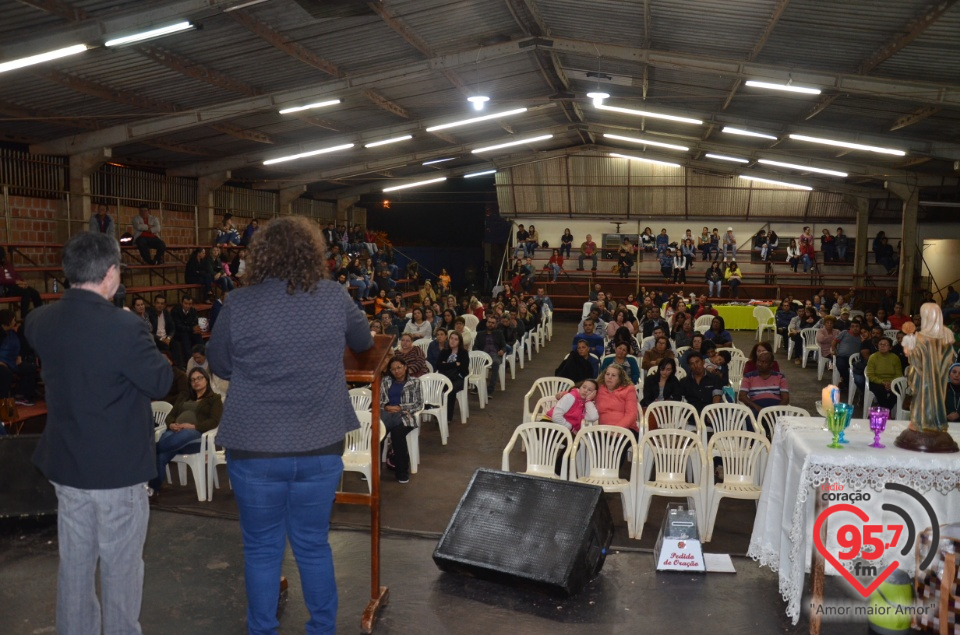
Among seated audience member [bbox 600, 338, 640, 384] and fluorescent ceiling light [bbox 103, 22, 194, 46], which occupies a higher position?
fluorescent ceiling light [bbox 103, 22, 194, 46]

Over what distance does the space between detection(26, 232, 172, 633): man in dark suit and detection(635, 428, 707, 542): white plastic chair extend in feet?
10.1

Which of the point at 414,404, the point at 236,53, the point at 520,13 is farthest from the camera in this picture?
the point at 520,13

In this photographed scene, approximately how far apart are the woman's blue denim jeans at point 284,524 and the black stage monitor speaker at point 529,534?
1.27 metres

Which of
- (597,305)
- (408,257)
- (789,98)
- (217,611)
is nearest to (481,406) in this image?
(597,305)

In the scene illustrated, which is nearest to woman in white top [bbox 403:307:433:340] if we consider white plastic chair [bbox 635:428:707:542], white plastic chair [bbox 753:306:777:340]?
white plastic chair [bbox 635:428:707:542]

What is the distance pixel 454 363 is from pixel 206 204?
364 inches

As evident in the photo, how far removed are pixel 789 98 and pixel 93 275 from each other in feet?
35.1

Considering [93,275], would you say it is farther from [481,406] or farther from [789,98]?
[789,98]

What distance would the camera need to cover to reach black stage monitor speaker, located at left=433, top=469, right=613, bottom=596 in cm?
371

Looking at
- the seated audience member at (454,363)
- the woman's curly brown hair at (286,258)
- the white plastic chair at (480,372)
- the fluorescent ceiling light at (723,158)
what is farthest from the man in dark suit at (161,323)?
the fluorescent ceiling light at (723,158)

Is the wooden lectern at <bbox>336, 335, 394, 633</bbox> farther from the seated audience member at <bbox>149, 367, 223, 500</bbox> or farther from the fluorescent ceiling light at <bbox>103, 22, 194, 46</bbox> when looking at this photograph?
the fluorescent ceiling light at <bbox>103, 22, 194, 46</bbox>

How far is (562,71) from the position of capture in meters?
12.5

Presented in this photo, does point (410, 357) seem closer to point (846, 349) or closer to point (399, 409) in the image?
point (399, 409)

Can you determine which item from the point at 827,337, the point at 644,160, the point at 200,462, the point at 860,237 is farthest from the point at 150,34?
the point at 860,237
